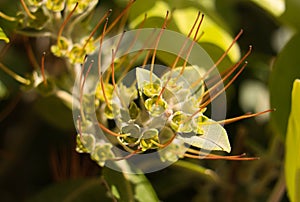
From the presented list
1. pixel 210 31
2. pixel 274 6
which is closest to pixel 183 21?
pixel 210 31

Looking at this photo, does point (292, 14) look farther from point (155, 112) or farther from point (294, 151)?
point (155, 112)

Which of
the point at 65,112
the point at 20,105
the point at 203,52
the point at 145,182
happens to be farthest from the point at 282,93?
the point at 20,105

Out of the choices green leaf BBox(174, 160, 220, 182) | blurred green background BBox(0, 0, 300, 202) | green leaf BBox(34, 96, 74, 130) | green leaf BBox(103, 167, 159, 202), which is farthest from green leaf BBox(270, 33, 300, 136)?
green leaf BBox(34, 96, 74, 130)

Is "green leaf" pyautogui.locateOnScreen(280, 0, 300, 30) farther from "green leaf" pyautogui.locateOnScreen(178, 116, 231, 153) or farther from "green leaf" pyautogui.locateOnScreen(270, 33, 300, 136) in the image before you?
"green leaf" pyautogui.locateOnScreen(178, 116, 231, 153)

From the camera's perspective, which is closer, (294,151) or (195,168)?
(294,151)

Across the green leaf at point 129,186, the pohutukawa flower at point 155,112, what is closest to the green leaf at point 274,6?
the pohutukawa flower at point 155,112

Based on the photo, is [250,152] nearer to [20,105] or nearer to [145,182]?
[145,182]
